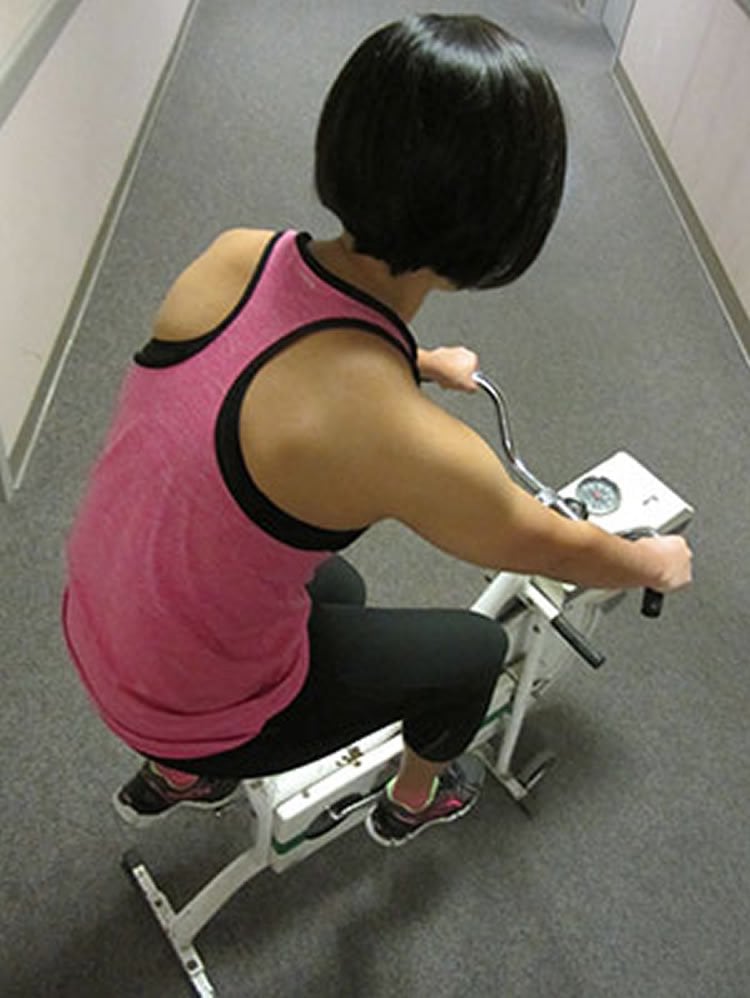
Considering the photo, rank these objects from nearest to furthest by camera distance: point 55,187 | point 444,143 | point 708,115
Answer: point 444,143, point 55,187, point 708,115

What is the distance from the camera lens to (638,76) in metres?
3.92

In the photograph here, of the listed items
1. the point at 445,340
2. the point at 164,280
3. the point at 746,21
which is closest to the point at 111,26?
the point at 164,280

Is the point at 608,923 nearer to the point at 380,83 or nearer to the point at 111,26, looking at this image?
the point at 380,83

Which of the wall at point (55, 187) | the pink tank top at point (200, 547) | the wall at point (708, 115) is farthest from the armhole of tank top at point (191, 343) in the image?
the wall at point (708, 115)

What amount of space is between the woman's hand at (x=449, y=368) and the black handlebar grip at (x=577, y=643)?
339mm

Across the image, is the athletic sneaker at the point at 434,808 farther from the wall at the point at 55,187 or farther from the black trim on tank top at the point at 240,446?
the wall at the point at 55,187

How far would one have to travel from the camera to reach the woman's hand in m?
1.26

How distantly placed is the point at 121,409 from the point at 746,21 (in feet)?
9.45

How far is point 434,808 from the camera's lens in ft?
4.68

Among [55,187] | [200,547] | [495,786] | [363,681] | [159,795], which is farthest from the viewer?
[55,187]

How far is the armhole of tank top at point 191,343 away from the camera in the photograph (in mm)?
846

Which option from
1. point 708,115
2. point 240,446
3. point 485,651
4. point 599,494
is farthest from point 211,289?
point 708,115

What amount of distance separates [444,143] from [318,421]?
0.24 meters

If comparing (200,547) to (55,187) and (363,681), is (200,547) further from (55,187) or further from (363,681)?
(55,187)
